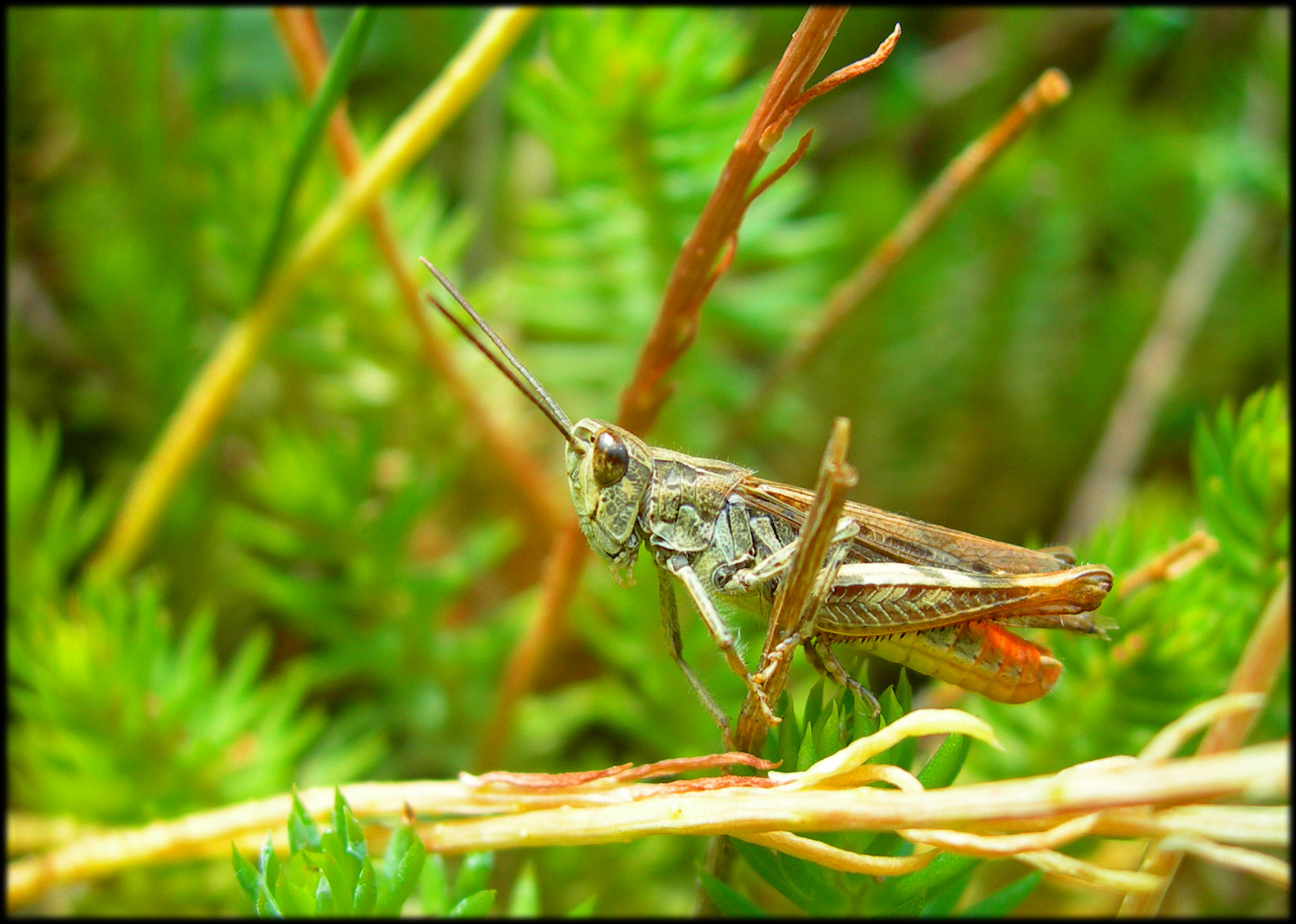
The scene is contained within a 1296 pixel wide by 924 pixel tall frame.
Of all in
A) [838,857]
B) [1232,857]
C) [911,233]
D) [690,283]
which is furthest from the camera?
[911,233]

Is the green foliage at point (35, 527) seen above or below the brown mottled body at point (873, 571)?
above

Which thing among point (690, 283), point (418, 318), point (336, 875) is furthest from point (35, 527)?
point (690, 283)

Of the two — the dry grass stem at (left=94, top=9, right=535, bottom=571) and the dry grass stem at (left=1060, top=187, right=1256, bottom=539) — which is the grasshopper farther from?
the dry grass stem at (left=1060, top=187, right=1256, bottom=539)

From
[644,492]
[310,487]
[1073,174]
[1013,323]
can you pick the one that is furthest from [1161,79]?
[310,487]

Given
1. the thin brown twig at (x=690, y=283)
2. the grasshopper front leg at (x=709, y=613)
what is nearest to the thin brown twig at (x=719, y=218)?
the thin brown twig at (x=690, y=283)

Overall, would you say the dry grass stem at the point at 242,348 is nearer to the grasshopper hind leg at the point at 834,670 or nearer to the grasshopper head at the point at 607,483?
the grasshopper head at the point at 607,483

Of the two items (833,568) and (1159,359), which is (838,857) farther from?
(1159,359)

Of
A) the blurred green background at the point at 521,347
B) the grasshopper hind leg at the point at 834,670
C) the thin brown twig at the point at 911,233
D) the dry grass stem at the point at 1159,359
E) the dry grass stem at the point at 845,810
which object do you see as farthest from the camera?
the dry grass stem at the point at 1159,359
